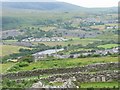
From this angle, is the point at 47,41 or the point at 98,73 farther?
the point at 47,41

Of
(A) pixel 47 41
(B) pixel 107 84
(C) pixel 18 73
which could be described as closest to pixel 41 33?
(A) pixel 47 41

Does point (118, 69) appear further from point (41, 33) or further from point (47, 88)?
point (41, 33)

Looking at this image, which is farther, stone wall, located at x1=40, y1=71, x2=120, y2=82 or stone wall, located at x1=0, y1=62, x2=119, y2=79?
stone wall, located at x1=0, y1=62, x2=119, y2=79

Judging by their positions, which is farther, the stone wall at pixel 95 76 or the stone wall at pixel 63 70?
the stone wall at pixel 63 70

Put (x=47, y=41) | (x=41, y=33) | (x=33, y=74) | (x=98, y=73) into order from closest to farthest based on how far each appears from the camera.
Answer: (x=98, y=73) < (x=33, y=74) < (x=47, y=41) < (x=41, y=33)

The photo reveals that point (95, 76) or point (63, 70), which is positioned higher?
point (95, 76)

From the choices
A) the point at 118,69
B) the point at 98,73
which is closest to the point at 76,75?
the point at 98,73

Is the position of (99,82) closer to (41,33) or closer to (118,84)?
(118,84)

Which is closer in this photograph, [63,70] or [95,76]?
[95,76]

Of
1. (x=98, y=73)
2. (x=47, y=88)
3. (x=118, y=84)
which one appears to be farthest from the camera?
(x=98, y=73)
